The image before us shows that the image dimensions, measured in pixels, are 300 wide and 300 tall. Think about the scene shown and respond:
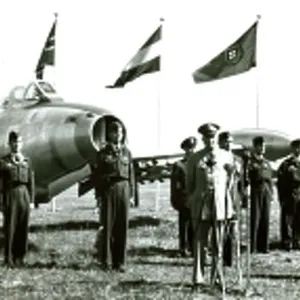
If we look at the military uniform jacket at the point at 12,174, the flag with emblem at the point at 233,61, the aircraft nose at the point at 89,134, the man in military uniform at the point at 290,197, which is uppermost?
the flag with emblem at the point at 233,61

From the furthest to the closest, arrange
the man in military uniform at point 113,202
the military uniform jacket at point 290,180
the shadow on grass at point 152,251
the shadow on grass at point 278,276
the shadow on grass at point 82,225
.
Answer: the shadow on grass at point 82,225
the military uniform jacket at point 290,180
the shadow on grass at point 152,251
the man in military uniform at point 113,202
the shadow on grass at point 278,276

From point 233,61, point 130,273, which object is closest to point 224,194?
point 130,273

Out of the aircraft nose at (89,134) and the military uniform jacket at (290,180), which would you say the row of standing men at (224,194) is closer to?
the military uniform jacket at (290,180)

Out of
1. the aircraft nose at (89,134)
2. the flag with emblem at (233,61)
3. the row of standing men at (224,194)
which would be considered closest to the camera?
the row of standing men at (224,194)

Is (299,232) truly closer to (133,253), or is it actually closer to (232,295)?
(133,253)

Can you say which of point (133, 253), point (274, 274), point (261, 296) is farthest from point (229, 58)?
point (261, 296)

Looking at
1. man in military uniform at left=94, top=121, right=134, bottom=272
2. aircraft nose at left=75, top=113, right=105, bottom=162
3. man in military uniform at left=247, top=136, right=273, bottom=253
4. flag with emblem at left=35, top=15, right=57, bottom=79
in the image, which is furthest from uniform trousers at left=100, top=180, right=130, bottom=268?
flag with emblem at left=35, top=15, right=57, bottom=79

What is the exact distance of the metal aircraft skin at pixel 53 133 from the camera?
12016 mm

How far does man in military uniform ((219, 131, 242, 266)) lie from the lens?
7.93 meters

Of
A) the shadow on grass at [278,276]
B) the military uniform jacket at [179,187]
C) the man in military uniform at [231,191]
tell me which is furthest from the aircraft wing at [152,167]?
the shadow on grass at [278,276]

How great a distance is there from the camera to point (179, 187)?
11469mm

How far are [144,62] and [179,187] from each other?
22.0 feet

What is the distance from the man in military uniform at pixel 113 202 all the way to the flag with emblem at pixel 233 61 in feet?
24.2

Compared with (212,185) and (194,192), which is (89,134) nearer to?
(194,192)
